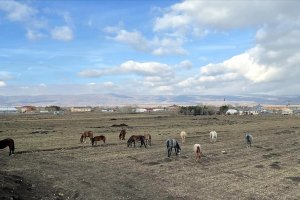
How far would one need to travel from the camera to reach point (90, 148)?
1500 inches

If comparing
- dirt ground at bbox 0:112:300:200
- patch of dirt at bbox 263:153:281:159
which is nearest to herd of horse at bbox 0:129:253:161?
dirt ground at bbox 0:112:300:200

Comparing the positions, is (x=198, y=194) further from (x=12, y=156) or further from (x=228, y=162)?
(x=12, y=156)

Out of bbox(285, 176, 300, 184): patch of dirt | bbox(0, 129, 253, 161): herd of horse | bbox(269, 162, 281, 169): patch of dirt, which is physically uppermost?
bbox(0, 129, 253, 161): herd of horse

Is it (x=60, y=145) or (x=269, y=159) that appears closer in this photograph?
(x=269, y=159)

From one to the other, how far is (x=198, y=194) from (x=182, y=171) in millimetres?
5625

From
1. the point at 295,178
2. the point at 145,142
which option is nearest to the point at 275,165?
the point at 295,178

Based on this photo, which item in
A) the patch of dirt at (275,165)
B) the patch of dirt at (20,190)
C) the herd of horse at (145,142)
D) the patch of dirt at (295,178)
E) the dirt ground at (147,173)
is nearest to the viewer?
the patch of dirt at (20,190)

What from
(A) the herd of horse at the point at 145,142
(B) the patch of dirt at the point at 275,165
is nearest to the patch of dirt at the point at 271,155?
(B) the patch of dirt at the point at 275,165

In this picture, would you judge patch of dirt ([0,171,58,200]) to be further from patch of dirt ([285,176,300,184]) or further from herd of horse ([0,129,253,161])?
patch of dirt ([285,176,300,184])

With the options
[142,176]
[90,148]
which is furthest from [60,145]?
[142,176]

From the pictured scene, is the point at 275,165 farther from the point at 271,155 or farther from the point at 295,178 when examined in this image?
the point at 271,155

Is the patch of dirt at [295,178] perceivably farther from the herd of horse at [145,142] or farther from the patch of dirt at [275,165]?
the herd of horse at [145,142]

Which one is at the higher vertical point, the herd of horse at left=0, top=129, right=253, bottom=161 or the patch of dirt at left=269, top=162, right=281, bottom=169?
the herd of horse at left=0, top=129, right=253, bottom=161

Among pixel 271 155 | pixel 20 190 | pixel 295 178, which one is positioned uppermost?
pixel 20 190
